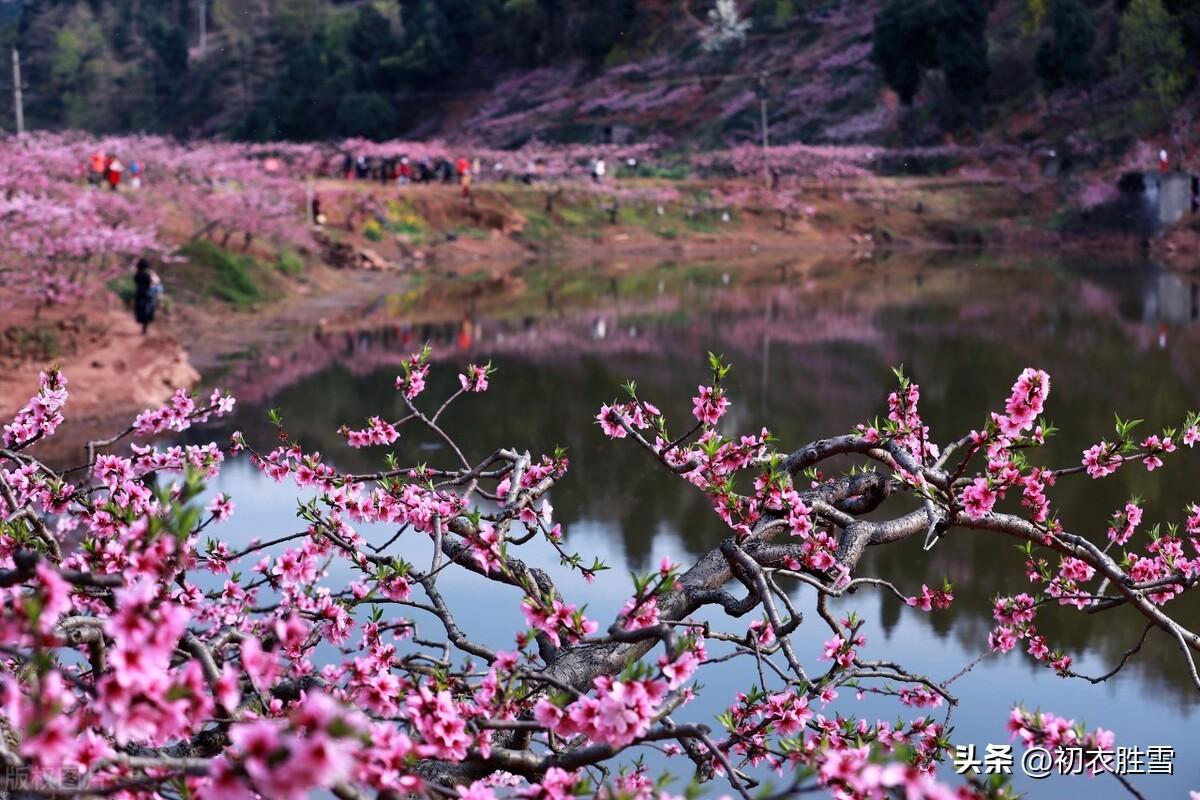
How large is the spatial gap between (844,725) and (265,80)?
92.9m

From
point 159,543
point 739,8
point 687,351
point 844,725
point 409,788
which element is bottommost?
point 687,351

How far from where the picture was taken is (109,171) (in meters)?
37.6

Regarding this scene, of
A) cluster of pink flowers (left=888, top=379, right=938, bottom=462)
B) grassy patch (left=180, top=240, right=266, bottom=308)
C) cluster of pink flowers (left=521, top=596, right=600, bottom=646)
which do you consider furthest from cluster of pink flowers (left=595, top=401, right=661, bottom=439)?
grassy patch (left=180, top=240, right=266, bottom=308)

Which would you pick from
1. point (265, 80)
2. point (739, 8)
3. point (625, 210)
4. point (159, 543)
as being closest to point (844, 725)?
point (159, 543)

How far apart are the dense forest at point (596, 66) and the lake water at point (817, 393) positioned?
14496 mm

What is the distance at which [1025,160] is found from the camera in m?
57.8

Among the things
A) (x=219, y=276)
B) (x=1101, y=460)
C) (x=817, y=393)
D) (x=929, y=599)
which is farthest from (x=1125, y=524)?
(x=219, y=276)

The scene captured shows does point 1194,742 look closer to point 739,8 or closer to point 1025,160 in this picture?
point 1025,160

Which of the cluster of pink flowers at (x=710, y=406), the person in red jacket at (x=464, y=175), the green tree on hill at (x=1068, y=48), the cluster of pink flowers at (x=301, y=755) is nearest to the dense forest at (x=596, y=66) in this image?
the green tree on hill at (x=1068, y=48)

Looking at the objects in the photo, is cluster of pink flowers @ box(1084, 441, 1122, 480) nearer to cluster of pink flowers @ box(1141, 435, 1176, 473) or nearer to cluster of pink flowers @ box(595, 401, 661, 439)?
cluster of pink flowers @ box(1141, 435, 1176, 473)

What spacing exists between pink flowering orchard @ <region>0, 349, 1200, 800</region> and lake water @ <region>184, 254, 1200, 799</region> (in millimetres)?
2576

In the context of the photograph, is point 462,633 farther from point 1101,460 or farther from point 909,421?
point 1101,460

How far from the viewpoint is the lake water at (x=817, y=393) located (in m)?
10.2

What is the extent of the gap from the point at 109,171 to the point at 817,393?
71.8ft
